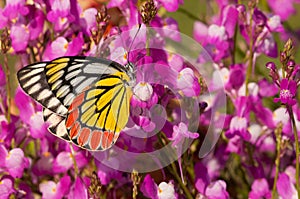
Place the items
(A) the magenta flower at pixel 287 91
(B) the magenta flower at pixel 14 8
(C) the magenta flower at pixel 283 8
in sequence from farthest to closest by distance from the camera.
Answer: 1. (C) the magenta flower at pixel 283 8
2. (B) the magenta flower at pixel 14 8
3. (A) the magenta flower at pixel 287 91

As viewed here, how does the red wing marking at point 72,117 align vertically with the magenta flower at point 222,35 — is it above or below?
below

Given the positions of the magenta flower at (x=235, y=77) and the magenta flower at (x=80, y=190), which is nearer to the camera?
the magenta flower at (x=80, y=190)

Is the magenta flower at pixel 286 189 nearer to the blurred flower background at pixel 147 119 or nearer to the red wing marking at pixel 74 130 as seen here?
the blurred flower background at pixel 147 119

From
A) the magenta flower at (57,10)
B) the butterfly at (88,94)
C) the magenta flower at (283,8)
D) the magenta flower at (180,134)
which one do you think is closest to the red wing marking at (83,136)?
the butterfly at (88,94)

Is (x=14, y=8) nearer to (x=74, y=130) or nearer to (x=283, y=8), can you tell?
(x=74, y=130)

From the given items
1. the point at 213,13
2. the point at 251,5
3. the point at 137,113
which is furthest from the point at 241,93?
the point at 213,13

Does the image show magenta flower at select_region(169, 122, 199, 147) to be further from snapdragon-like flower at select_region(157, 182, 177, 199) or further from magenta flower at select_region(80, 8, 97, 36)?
magenta flower at select_region(80, 8, 97, 36)

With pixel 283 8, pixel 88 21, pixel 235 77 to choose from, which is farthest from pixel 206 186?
pixel 283 8

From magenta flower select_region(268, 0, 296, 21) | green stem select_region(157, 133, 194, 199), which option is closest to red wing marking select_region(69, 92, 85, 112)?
green stem select_region(157, 133, 194, 199)
